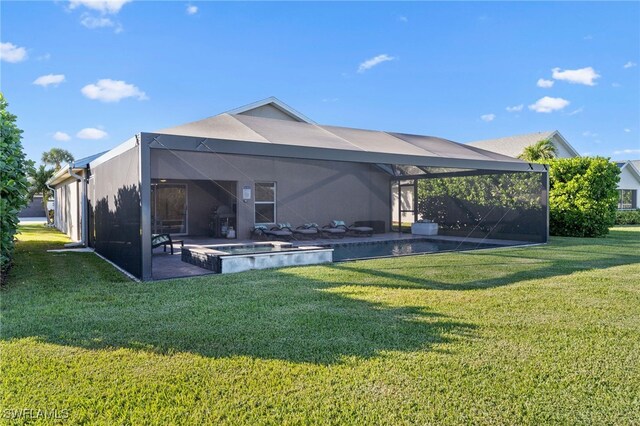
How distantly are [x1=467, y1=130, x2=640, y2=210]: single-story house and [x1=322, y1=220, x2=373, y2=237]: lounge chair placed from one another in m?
14.2

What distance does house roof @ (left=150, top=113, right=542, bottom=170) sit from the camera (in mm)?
8172

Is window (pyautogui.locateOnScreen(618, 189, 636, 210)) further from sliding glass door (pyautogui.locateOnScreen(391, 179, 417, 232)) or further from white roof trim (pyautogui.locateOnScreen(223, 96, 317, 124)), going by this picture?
white roof trim (pyautogui.locateOnScreen(223, 96, 317, 124))

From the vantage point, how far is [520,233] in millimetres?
14562

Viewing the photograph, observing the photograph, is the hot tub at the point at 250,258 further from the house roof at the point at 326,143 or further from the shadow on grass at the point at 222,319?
the house roof at the point at 326,143

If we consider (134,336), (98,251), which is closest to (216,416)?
(134,336)

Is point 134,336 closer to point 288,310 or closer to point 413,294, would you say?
point 288,310

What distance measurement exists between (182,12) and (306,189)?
7.28 m

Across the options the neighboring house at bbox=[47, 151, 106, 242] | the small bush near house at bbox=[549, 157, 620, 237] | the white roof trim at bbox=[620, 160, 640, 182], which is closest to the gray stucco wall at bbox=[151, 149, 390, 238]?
the neighboring house at bbox=[47, 151, 106, 242]

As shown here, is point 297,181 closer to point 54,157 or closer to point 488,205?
point 488,205

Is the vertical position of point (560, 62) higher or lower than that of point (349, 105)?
higher

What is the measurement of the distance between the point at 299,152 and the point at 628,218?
74.4ft

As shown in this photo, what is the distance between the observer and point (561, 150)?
91.9ft

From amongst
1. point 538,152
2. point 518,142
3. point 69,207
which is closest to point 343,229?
point 69,207

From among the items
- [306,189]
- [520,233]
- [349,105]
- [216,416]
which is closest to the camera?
[216,416]
